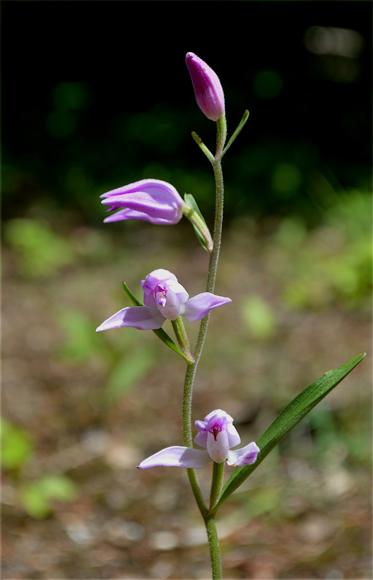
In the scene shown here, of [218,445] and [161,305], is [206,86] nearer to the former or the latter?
[161,305]

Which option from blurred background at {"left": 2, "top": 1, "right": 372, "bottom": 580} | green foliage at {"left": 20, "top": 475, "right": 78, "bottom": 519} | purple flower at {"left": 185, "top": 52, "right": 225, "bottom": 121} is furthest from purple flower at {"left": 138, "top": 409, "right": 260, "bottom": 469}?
green foliage at {"left": 20, "top": 475, "right": 78, "bottom": 519}

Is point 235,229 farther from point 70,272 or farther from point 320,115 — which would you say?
point 320,115

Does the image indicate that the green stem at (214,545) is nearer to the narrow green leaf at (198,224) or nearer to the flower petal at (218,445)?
the flower petal at (218,445)

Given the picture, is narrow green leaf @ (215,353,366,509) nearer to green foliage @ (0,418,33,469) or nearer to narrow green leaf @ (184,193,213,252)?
narrow green leaf @ (184,193,213,252)

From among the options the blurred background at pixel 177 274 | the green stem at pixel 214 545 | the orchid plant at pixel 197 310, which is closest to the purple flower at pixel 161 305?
the orchid plant at pixel 197 310

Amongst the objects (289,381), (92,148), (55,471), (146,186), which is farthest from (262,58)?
(146,186)

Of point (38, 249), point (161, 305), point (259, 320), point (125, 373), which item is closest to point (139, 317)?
point (161, 305)
